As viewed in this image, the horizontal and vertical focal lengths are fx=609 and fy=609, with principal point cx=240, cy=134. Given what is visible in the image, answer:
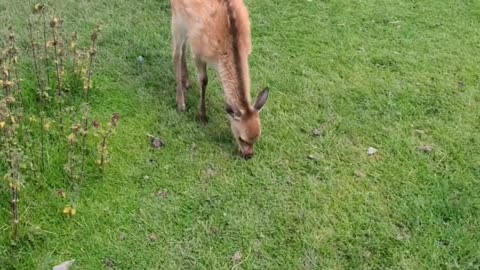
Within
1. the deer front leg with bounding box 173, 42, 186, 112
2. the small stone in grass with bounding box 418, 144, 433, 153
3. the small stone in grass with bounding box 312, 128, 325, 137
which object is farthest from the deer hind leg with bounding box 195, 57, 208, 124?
the small stone in grass with bounding box 418, 144, 433, 153

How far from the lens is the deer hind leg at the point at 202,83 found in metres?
5.56

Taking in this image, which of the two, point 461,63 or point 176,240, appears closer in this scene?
point 176,240

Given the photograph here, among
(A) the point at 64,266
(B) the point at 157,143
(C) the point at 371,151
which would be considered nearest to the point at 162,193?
(B) the point at 157,143

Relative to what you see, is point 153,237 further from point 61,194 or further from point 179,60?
point 179,60

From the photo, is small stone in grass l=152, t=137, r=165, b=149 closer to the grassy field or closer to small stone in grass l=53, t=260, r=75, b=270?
the grassy field

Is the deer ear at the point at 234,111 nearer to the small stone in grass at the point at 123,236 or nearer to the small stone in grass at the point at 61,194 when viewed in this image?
the small stone in grass at the point at 123,236

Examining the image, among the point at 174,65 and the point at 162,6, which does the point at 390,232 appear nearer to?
the point at 174,65

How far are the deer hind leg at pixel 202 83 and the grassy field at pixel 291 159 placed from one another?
12 cm

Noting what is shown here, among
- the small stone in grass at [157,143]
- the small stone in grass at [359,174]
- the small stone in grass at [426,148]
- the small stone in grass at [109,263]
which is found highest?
the small stone in grass at [426,148]

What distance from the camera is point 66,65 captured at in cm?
621

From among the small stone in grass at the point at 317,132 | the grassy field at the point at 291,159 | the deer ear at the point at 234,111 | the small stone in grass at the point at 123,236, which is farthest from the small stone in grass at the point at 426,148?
the small stone in grass at the point at 123,236

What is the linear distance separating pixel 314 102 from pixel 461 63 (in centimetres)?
183

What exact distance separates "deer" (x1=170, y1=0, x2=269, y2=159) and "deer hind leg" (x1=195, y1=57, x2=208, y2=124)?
0.07m

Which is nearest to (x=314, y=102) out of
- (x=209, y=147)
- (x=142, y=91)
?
(x=209, y=147)
